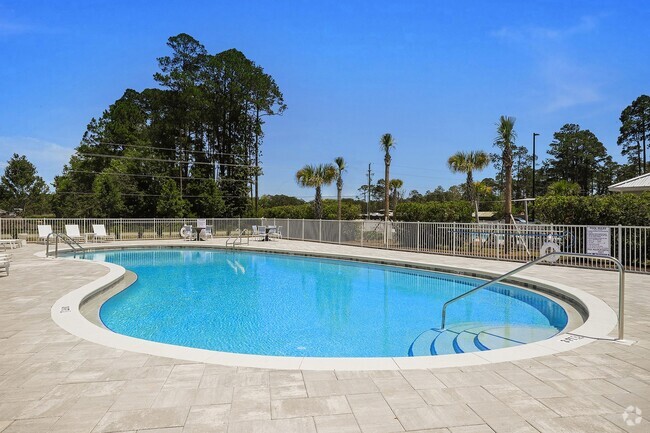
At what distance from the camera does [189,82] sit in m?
34.2

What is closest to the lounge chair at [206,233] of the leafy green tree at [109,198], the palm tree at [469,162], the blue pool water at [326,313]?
the leafy green tree at [109,198]

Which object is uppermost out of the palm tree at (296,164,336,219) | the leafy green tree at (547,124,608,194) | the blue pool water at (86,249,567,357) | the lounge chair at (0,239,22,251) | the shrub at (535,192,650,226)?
the leafy green tree at (547,124,608,194)

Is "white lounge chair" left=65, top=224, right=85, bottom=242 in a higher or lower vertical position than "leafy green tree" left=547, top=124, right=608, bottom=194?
lower

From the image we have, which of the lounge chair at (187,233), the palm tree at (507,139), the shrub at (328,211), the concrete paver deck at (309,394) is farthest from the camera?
the shrub at (328,211)

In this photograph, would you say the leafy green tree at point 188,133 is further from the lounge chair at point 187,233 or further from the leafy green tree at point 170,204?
the lounge chair at point 187,233

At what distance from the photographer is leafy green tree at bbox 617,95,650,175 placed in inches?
1683

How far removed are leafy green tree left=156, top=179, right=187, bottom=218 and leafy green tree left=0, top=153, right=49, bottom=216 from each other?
24.1 m

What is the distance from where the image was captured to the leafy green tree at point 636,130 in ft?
140

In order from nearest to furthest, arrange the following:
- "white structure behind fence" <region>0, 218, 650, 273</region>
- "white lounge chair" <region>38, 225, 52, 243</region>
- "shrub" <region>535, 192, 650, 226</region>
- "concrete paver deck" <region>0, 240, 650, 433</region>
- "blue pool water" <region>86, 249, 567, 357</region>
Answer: "concrete paver deck" <region>0, 240, 650, 433</region>, "blue pool water" <region>86, 249, 567, 357</region>, "white structure behind fence" <region>0, 218, 650, 273</region>, "shrub" <region>535, 192, 650, 226</region>, "white lounge chair" <region>38, 225, 52, 243</region>

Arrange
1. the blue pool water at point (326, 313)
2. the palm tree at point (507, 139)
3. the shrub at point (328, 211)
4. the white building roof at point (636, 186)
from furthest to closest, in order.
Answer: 1. the shrub at point (328, 211)
2. the palm tree at point (507, 139)
3. the white building roof at point (636, 186)
4. the blue pool water at point (326, 313)

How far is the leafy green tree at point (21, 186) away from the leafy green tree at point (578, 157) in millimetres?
62491

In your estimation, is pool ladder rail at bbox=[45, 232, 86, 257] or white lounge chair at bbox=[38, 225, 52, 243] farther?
white lounge chair at bbox=[38, 225, 52, 243]

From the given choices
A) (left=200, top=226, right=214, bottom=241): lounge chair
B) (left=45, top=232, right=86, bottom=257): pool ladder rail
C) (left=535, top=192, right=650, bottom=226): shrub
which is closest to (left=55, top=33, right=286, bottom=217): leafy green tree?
(left=200, top=226, right=214, bottom=241): lounge chair

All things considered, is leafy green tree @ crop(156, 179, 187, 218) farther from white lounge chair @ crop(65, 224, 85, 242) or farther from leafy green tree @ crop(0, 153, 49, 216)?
leafy green tree @ crop(0, 153, 49, 216)
